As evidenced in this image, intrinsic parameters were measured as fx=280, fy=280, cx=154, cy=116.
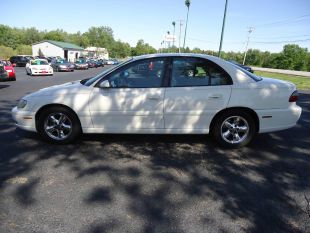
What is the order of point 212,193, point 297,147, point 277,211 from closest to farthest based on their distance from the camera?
point 277,211, point 212,193, point 297,147

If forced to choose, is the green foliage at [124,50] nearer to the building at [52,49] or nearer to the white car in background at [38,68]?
the building at [52,49]

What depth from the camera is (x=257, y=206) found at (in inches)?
125

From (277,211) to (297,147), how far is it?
2.54 m

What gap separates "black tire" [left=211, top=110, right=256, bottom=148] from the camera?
4926mm

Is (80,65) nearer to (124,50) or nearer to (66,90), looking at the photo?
(66,90)

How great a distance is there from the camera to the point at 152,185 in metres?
3.64

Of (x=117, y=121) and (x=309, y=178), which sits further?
(x=117, y=121)

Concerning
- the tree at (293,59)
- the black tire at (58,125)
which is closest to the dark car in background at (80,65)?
the black tire at (58,125)

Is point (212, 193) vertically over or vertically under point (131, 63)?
under

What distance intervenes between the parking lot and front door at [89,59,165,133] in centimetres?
45

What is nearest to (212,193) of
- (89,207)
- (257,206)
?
(257,206)

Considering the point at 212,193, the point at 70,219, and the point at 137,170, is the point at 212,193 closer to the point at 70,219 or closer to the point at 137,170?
the point at 137,170

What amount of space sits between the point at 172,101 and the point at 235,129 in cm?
127

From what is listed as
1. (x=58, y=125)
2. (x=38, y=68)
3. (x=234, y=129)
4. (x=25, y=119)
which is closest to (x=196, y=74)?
(x=234, y=129)
